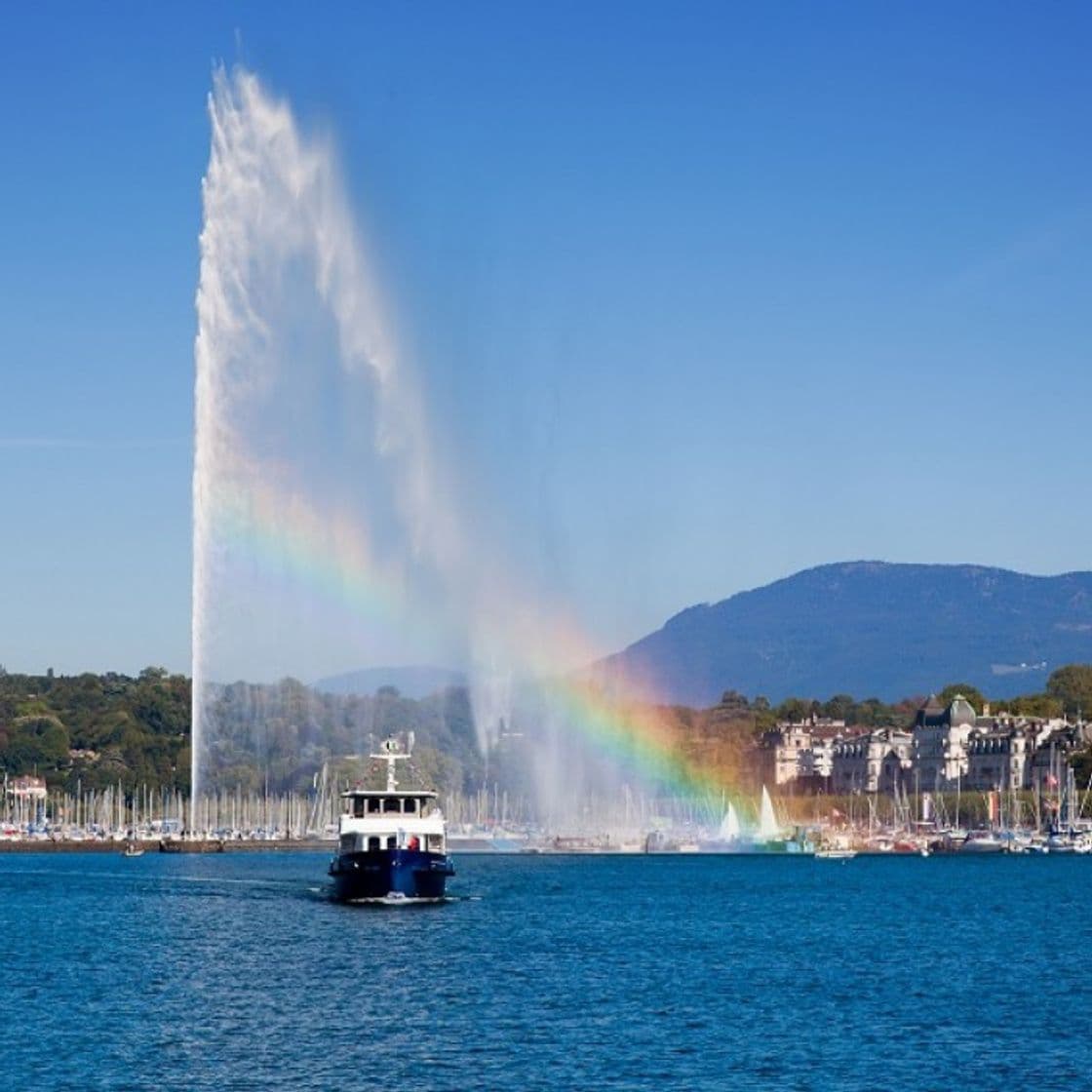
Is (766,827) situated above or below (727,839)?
above

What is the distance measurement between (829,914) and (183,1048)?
43.1 metres

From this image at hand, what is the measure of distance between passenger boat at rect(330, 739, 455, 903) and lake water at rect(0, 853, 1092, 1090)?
1600 millimetres

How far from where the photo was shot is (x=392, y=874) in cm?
7556

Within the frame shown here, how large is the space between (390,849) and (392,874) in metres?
0.80

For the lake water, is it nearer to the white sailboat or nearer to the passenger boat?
the passenger boat

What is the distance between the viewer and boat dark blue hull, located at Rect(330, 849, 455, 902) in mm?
75375

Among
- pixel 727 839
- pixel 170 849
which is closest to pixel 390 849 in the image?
pixel 170 849

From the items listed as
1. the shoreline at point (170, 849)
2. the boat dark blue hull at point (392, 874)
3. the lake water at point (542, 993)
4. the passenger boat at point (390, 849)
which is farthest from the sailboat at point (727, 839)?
the boat dark blue hull at point (392, 874)

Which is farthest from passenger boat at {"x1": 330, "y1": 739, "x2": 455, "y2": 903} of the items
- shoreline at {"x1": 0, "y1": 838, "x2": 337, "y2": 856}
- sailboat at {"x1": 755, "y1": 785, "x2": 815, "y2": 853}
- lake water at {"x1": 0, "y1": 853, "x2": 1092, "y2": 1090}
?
sailboat at {"x1": 755, "y1": 785, "x2": 815, "y2": 853}

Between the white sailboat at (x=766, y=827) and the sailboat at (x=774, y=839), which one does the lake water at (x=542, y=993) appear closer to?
the sailboat at (x=774, y=839)

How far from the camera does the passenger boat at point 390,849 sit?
248 feet

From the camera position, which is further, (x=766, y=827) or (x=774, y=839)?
(x=766, y=827)

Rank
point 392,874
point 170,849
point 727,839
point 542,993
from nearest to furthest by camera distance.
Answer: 1. point 542,993
2. point 392,874
3. point 170,849
4. point 727,839

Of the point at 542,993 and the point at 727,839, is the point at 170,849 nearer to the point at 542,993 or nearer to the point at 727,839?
the point at 727,839
